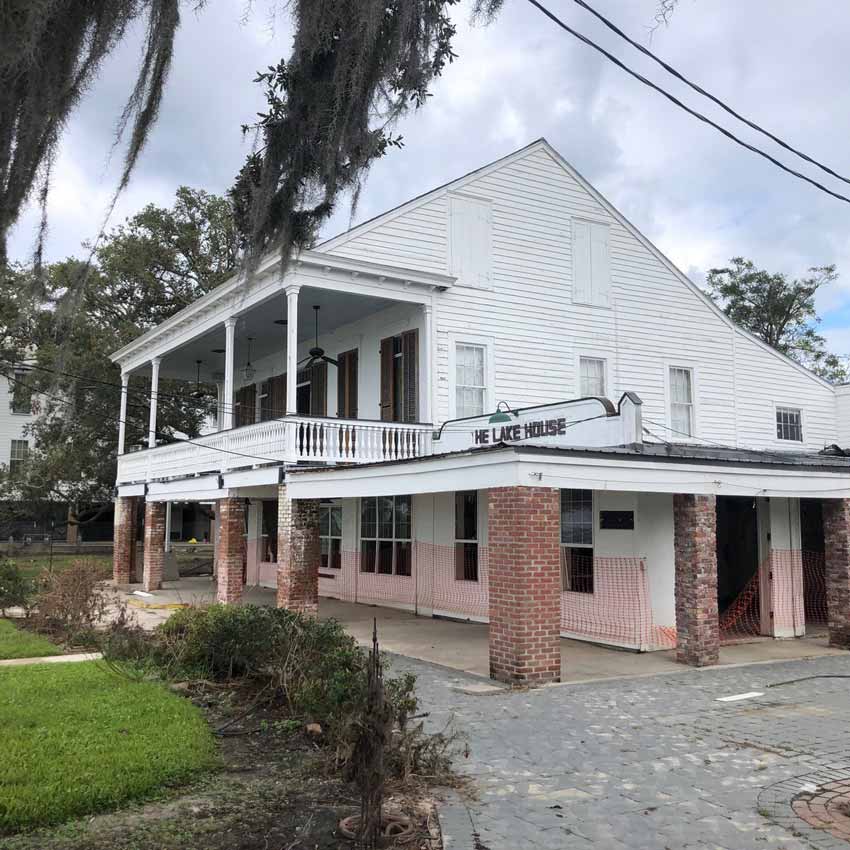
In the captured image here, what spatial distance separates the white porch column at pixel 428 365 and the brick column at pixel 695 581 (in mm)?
5644

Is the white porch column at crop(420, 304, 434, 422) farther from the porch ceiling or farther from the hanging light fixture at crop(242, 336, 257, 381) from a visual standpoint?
the hanging light fixture at crop(242, 336, 257, 381)

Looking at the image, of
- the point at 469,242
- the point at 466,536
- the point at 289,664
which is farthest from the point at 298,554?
the point at 469,242

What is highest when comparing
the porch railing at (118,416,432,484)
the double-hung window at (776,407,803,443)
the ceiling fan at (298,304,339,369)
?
the ceiling fan at (298,304,339,369)

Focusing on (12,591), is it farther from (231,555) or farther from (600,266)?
(600,266)

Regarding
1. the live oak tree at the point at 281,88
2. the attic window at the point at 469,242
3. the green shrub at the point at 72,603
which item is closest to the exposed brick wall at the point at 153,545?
the green shrub at the point at 72,603

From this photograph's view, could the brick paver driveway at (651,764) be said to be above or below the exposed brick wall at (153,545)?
below

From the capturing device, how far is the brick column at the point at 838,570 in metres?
13.0

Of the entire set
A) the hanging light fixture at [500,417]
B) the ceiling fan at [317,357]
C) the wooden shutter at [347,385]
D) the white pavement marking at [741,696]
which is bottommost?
the white pavement marking at [741,696]

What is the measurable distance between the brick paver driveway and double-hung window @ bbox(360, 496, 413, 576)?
7814mm

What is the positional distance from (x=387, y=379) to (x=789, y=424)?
1039 centimetres

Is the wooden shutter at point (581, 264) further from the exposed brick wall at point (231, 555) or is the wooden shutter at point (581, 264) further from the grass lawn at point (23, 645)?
the grass lawn at point (23, 645)

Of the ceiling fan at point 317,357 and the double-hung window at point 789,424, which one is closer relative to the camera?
the ceiling fan at point 317,357

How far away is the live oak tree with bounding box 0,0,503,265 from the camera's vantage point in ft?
12.6

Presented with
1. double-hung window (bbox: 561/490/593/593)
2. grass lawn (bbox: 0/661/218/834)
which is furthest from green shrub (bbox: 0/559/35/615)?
double-hung window (bbox: 561/490/593/593)
